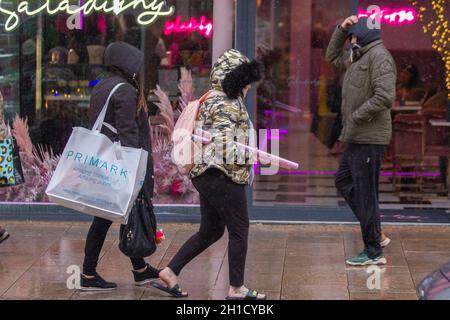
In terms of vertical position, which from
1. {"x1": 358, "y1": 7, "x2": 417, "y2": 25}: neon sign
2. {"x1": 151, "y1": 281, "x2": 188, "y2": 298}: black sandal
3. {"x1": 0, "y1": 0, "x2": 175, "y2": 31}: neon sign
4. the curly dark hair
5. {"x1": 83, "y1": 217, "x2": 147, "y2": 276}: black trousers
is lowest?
{"x1": 151, "y1": 281, "x2": 188, "y2": 298}: black sandal

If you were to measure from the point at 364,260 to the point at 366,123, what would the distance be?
1144 millimetres

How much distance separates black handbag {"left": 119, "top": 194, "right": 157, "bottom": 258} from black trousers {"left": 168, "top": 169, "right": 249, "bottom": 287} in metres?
0.28

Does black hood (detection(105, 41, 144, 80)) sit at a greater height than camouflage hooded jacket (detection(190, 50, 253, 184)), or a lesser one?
greater

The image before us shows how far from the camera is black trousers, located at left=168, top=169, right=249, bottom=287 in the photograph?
22.0 ft

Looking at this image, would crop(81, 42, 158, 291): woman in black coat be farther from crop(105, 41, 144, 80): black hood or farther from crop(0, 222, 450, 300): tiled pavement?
crop(0, 222, 450, 300): tiled pavement

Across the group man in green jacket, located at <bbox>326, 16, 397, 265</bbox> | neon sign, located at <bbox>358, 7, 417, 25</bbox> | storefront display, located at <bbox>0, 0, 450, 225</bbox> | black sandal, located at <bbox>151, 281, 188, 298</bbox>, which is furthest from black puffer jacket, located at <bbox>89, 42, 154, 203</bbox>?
neon sign, located at <bbox>358, 7, 417, 25</bbox>

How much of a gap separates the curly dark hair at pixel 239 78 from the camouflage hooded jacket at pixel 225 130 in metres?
0.04

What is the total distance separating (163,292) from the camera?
7266mm

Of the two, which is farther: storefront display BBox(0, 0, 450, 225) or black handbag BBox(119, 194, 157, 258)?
storefront display BBox(0, 0, 450, 225)

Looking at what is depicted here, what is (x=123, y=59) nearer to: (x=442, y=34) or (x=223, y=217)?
(x=223, y=217)

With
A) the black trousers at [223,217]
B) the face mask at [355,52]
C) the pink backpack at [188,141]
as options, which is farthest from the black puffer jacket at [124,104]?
the face mask at [355,52]

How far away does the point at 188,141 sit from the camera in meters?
6.70

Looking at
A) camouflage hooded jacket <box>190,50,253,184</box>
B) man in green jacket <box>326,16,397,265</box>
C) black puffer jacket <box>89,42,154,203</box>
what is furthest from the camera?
man in green jacket <box>326,16,397,265</box>

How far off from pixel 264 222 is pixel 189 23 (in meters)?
2.15
